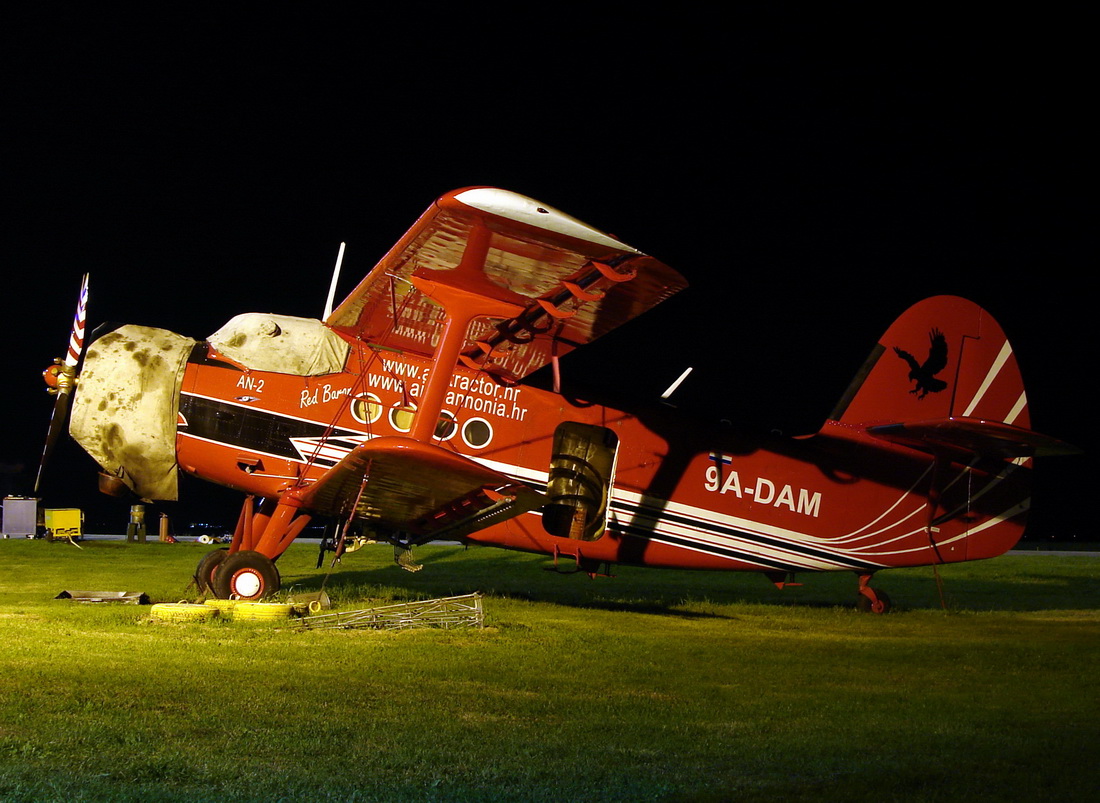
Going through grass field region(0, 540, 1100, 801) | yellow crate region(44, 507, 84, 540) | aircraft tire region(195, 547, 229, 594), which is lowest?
yellow crate region(44, 507, 84, 540)

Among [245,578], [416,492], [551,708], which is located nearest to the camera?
[551,708]

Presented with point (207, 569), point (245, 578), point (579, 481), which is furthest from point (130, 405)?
point (579, 481)

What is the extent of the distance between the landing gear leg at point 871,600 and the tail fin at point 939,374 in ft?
5.91

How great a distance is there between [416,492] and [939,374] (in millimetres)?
7002

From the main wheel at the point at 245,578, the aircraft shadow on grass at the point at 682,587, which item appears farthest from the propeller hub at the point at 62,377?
the aircraft shadow on grass at the point at 682,587

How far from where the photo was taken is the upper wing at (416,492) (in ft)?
24.5

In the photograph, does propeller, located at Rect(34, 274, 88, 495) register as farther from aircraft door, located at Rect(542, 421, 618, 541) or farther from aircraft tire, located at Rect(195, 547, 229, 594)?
aircraft door, located at Rect(542, 421, 618, 541)

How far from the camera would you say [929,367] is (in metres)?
12.2

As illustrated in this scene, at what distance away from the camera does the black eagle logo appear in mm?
12188

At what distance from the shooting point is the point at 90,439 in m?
9.87

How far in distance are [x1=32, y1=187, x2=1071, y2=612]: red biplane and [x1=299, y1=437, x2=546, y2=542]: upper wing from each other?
3cm

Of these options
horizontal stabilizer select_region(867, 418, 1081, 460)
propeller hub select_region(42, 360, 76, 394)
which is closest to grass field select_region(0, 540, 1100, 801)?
horizontal stabilizer select_region(867, 418, 1081, 460)

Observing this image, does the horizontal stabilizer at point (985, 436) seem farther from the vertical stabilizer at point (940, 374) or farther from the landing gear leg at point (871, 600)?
the landing gear leg at point (871, 600)

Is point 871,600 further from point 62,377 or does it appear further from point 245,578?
point 62,377
